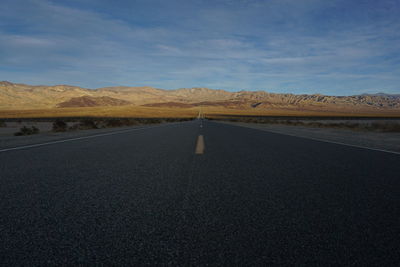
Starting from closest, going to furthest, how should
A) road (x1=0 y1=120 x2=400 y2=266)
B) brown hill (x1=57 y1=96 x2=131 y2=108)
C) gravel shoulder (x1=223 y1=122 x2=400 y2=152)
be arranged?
road (x1=0 y1=120 x2=400 y2=266), gravel shoulder (x1=223 y1=122 x2=400 y2=152), brown hill (x1=57 y1=96 x2=131 y2=108)

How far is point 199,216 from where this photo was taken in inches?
87.4

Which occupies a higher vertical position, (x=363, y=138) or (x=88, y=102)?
(x=88, y=102)

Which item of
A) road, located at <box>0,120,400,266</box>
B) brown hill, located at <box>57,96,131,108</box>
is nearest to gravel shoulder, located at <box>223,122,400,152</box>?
road, located at <box>0,120,400,266</box>

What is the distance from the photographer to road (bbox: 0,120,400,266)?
5.41 ft

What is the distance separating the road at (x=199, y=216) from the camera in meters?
1.65

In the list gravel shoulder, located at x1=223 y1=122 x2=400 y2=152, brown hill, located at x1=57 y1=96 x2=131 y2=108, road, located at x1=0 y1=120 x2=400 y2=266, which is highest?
brown hill, located at x1=57 y1=96 x2=131 y2=108

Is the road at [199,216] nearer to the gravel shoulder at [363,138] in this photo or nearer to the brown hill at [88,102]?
the gravel shoulder at [363,138]

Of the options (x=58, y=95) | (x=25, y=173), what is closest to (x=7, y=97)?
(x=58, y=95)

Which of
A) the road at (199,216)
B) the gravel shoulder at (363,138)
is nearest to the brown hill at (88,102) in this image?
the gravel shoulder at (363,138)

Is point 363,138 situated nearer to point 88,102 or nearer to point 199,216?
point 199,216

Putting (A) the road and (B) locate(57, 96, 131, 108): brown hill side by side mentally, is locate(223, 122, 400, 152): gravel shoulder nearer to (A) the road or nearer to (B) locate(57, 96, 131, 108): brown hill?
(A) the road

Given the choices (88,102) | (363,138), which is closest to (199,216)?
(363,138)

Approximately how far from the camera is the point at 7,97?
127062 millimetres

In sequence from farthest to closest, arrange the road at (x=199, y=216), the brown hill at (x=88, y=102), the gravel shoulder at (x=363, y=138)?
the brown hill at (x=88, y=102) → the gravel shoulder at (x=363, y=138) → the road at (x=199, y=216)
